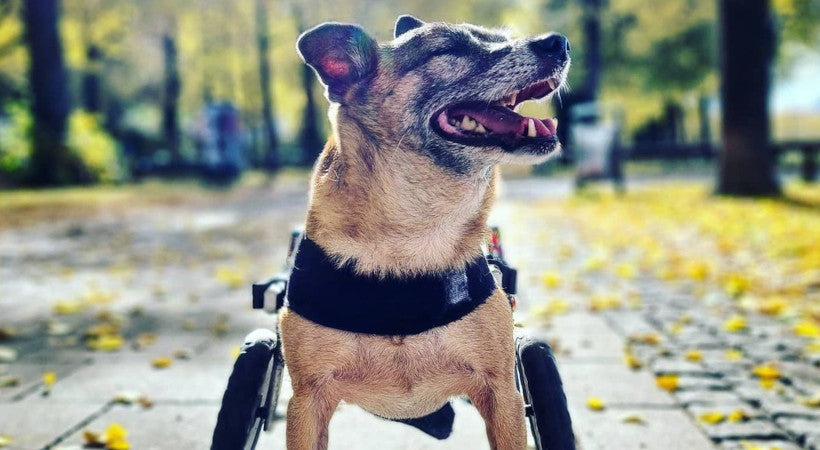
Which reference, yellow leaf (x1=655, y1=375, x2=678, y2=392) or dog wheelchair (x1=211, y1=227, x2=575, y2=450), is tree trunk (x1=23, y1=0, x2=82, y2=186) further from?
dog wheelchair (x1=211, y1=227, x2=575, y2=450)

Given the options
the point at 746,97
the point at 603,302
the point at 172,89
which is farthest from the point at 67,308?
the point at 172,89

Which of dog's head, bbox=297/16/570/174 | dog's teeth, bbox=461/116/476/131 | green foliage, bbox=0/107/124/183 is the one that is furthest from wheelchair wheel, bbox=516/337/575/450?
green foliage, bbox=0/107/124/183

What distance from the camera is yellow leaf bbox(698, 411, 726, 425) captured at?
3.46 meters

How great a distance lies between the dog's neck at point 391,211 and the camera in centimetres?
234

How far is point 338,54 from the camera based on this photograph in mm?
2400

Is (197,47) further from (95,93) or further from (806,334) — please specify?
(806,334)

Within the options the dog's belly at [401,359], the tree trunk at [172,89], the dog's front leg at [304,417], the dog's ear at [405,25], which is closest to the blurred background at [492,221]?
the dog's ear at [405,25]

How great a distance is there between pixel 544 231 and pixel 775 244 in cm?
341

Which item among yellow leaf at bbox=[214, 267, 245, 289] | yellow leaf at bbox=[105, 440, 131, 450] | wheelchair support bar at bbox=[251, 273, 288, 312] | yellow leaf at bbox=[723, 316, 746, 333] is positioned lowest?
yellow leaf at bbox=[723, 316, 746, 333]

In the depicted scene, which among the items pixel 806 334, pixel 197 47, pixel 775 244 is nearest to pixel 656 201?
pixel 775 244

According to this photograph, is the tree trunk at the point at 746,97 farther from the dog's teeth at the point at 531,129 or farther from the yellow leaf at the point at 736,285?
the dog's teeth at the point at 531,129

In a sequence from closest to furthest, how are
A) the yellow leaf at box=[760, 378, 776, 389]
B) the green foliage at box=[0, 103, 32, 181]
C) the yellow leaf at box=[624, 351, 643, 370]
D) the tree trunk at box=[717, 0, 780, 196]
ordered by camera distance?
the yellow leaf at box=[760, 378, 776, 389], the yellow leaf at box=[624, 351, 643, 370], the tree trunk at box=[717, 0, 780, 196], the green foliage at box=[0, 103, 32, 181]

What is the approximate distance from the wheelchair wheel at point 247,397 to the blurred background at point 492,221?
3.20 feet

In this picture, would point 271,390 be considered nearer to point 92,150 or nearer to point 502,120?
point 502,120
